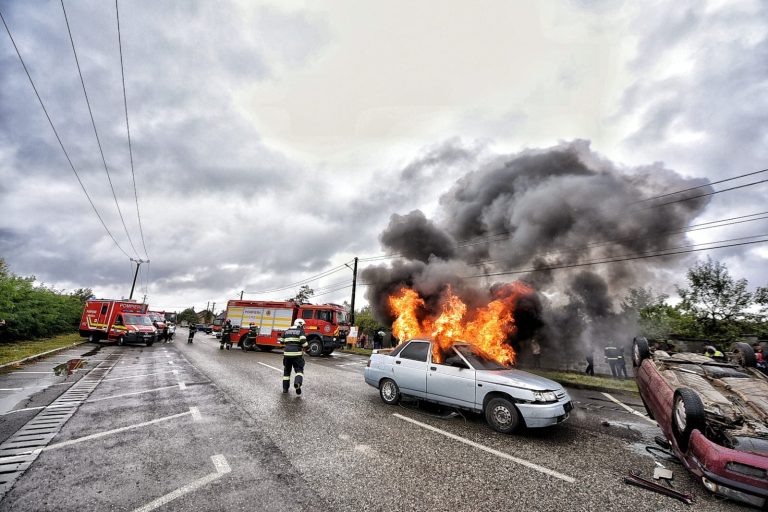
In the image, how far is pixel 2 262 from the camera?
20172 mm

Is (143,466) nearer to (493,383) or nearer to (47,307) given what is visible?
(493,383)

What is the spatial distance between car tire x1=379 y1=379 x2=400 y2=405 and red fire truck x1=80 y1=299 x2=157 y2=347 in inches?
764

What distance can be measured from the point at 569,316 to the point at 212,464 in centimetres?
2358

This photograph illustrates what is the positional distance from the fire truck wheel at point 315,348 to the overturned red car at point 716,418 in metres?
14.6

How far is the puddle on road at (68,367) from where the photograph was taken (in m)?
9.38

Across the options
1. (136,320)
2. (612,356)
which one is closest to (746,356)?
(612,356)

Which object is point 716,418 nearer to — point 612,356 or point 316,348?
point 612,356

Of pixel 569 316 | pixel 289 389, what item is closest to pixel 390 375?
pixel 289 389

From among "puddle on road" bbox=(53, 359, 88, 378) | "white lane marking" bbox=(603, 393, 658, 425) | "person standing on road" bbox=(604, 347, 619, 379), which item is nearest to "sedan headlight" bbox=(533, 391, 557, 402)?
"white lane marking" bbox=(603, 393, 658, 425)

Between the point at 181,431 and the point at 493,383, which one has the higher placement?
the point at 493,383

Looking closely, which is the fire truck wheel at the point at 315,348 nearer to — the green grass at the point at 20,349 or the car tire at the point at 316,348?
the car tire at the point at 316,348

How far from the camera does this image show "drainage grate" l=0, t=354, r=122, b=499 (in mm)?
3459

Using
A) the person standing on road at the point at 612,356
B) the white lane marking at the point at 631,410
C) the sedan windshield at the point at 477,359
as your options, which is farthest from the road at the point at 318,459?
the person standing on road at the point at 612,356

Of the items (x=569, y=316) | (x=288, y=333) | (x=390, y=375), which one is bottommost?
(x=390, y=375)
